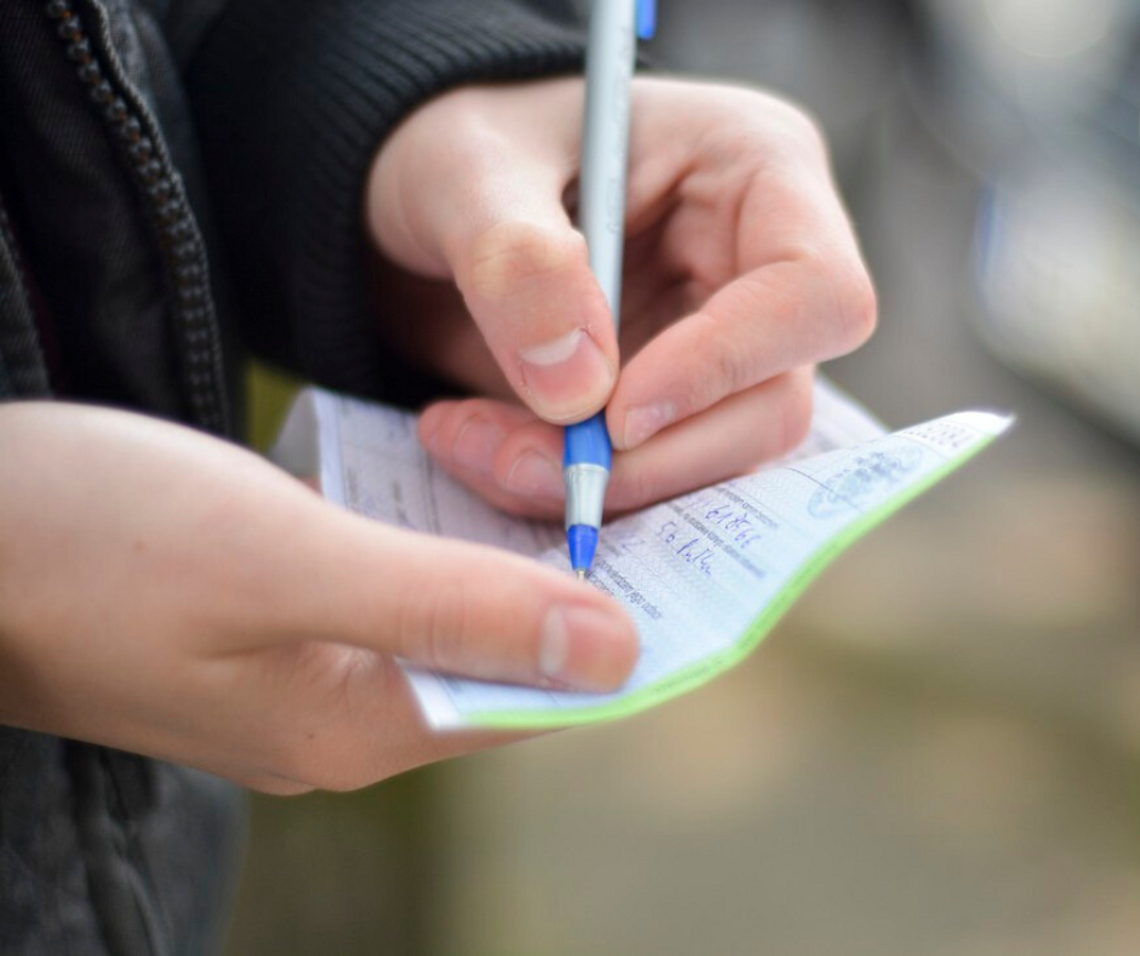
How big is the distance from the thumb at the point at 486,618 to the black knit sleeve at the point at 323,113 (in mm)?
202

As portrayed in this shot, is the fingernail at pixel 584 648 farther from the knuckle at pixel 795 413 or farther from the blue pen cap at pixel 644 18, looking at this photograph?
the blue pen cap at pixel 644 18

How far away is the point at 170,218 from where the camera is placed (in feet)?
1.06

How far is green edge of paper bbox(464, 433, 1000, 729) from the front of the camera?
23 centimetres

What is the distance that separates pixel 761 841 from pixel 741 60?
29.4 inches

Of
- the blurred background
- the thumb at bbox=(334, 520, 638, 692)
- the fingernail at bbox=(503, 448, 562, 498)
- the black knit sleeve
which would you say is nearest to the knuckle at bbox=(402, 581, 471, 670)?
the thumb at bbox=(334, 520, 638, 692)

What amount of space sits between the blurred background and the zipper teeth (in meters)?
0.40

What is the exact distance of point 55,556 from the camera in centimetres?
25

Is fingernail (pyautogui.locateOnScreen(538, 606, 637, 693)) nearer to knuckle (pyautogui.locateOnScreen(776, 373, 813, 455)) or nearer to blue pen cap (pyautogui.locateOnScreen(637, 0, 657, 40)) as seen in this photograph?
knuckle (pyautogui.locateOnScreen(776, 373, 813, 455))

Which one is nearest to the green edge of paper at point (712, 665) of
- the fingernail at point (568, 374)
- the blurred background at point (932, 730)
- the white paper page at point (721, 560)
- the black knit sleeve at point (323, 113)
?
the white paper page at point (721, 560)

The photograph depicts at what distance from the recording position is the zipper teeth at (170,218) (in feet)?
0.98

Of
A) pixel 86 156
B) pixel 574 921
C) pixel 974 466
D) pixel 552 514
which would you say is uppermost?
pixel 86 156

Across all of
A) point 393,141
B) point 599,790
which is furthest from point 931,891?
point 393,141

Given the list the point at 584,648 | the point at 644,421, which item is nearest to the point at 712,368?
the point at 644,421

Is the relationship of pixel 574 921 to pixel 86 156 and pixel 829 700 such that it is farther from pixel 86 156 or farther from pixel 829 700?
pixel 86 156
